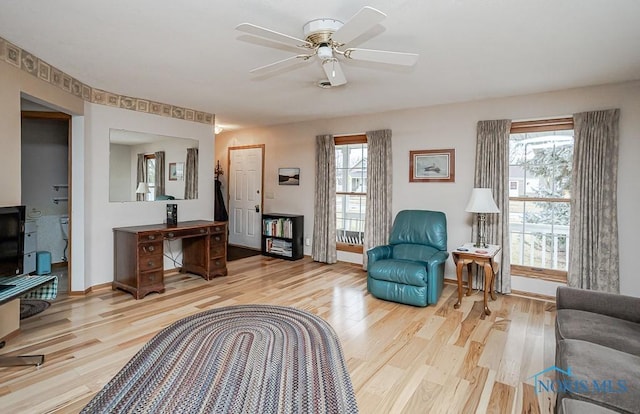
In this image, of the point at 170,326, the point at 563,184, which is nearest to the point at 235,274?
the point at 170,326

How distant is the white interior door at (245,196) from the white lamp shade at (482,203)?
3.98 metres

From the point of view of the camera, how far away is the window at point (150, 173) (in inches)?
178

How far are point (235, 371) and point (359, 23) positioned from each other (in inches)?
92.6

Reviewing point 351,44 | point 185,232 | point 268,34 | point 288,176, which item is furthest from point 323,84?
point 288,176

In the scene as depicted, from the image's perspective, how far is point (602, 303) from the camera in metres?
2.26

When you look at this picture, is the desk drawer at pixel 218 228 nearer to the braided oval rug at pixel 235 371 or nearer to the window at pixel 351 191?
the braided oval rug at pixel 235 371

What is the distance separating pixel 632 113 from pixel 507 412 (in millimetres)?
3350

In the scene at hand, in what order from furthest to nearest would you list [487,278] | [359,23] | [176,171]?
[176,171], [487,278], [359,23]

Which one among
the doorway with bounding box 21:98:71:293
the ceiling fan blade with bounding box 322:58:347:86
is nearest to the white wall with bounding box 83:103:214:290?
the doorway with bounding box 21:98:71:293

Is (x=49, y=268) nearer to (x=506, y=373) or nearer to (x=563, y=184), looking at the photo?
(x=506, y=373)

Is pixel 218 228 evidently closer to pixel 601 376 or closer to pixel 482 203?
pixel 482 203

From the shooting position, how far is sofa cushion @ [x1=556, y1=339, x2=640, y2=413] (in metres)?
1.38

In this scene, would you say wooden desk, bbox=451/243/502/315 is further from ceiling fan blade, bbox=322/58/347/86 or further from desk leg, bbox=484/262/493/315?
ceiling fan blade, bbox=322/58/347/86

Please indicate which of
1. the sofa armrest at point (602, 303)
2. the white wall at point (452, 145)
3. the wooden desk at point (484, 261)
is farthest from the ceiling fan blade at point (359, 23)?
the white wall at point (452, 145)
